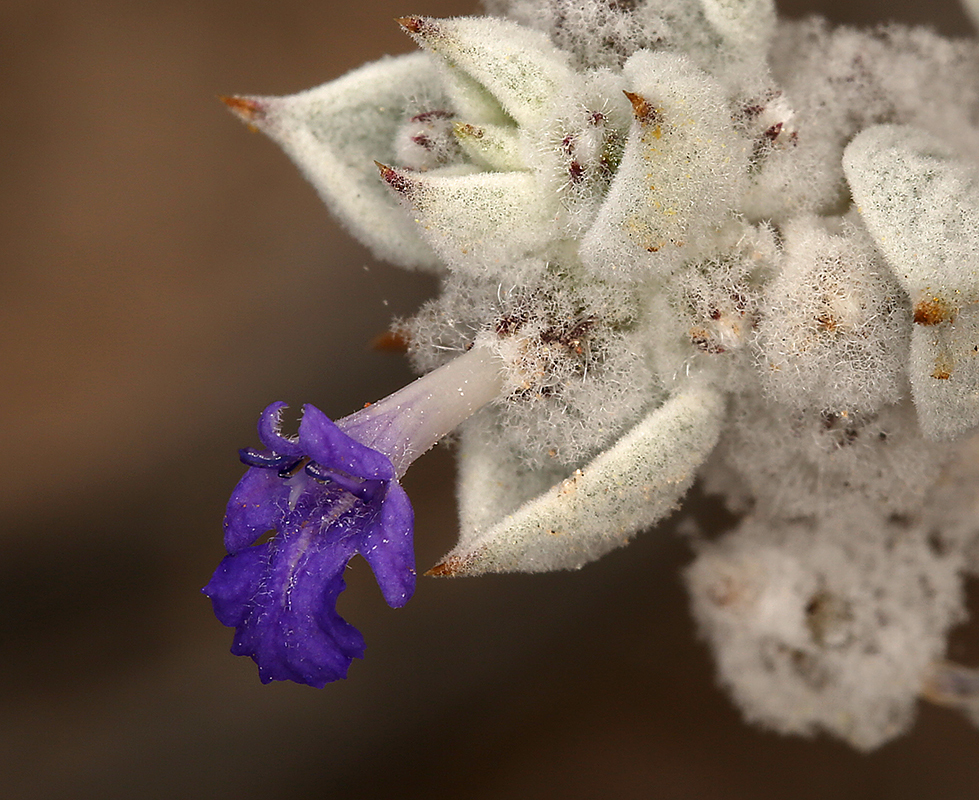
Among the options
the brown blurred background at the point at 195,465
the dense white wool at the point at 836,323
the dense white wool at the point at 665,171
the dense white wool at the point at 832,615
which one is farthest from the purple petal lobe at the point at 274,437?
the brown blurred background at the point at 195,465

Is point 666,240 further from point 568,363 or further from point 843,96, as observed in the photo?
point 843,96

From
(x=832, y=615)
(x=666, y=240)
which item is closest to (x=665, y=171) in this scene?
(x=666, y=240)

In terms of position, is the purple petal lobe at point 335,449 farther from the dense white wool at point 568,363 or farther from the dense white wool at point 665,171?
the dense white wool at point 665,171

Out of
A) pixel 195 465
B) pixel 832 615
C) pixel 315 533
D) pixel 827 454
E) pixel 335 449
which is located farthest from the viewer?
pixel 195 465

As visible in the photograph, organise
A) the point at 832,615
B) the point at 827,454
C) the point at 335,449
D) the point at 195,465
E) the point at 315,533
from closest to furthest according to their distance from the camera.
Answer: the point at 335,449 < the point at 315,533 < the point at 827,454 < the point at 832,615 < the point at 195,465

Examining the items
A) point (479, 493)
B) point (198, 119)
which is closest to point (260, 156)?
point (198, 119)

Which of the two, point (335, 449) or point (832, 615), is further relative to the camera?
point (832, 615)

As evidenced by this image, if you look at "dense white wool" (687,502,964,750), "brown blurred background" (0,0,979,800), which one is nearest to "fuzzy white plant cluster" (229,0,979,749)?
"dense white wool" (687,502,964,750)
